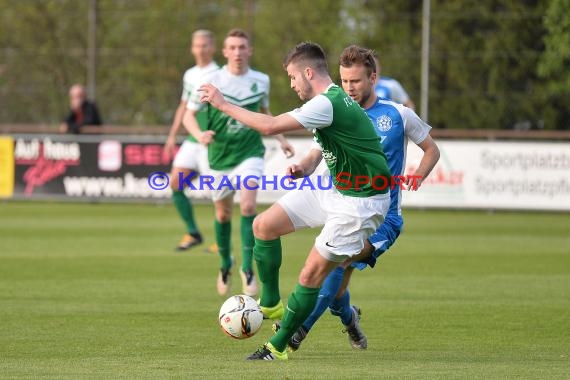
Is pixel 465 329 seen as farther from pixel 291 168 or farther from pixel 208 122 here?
pixel 208 122

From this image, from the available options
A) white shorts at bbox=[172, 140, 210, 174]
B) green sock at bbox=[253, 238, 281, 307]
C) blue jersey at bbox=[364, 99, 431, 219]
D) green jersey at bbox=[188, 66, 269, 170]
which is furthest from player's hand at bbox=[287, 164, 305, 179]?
white shorts at bbox=[172, 140, 210, 174]

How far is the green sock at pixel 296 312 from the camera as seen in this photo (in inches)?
293

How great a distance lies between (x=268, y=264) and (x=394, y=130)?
1.31 metres

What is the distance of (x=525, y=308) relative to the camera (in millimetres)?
10172

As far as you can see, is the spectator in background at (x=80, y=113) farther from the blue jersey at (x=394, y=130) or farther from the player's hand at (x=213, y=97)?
the player's hand at (x=213, y=97)

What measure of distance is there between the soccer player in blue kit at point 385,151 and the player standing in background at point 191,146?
4826 mm

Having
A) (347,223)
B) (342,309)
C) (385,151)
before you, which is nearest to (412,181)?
(385,151)

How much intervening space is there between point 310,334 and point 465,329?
1.18m

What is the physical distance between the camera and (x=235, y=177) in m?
11.3

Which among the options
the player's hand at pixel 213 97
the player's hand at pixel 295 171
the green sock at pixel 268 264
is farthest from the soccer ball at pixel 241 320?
the player's hand at pixel 213 97

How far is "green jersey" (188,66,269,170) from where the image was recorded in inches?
448

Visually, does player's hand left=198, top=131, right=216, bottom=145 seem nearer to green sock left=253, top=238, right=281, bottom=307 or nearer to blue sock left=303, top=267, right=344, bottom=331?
green sock left=253, top=238, right=281, bottom=307

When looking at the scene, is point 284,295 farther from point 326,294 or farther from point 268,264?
point 326,294

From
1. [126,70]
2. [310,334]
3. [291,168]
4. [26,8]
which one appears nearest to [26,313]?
[310,334]
